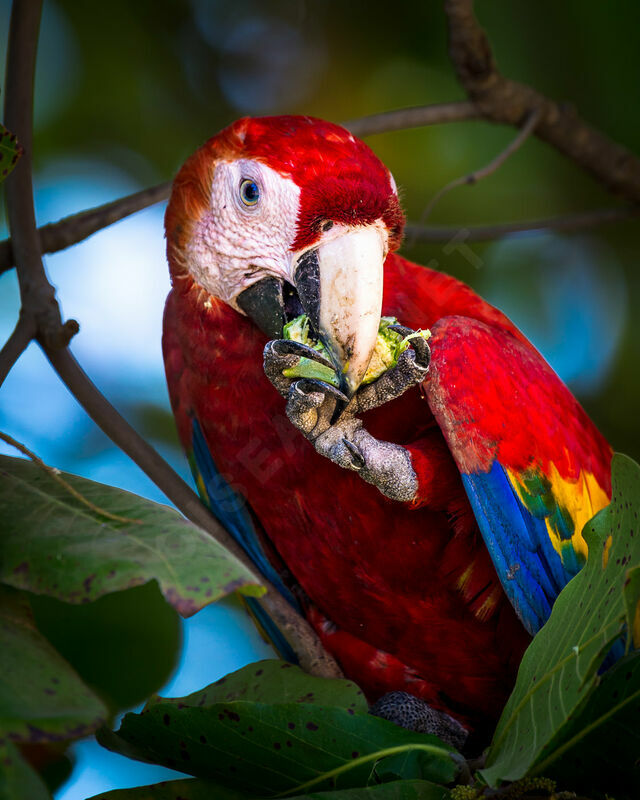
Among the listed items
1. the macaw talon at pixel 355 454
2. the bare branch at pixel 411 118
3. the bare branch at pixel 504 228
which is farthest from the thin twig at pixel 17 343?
the bare branch at pixel 504 228

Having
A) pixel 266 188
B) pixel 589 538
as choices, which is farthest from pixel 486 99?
pixel 589 538

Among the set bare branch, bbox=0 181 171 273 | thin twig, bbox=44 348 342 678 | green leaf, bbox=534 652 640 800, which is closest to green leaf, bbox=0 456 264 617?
thin twig, bbox=44 348 342 678

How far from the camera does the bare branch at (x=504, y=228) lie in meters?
1.52

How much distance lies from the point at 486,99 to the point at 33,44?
0.81 m

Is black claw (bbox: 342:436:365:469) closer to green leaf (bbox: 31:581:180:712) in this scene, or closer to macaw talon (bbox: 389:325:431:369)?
macaw talon (bbox: 389:325:431:369)

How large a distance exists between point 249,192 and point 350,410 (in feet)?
1.05

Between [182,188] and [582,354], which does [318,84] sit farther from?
[582,354]

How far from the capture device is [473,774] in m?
0.78

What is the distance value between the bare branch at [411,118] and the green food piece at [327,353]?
0.44m

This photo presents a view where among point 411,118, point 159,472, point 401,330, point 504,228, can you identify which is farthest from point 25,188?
point 504,228

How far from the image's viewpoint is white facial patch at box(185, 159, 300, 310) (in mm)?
983

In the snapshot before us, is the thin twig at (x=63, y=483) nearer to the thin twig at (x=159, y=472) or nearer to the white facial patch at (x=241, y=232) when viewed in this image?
the thin twig at (x=159, y=472)

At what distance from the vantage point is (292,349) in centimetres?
88

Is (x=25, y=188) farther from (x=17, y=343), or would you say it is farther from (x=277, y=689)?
(x=277, y=689)
